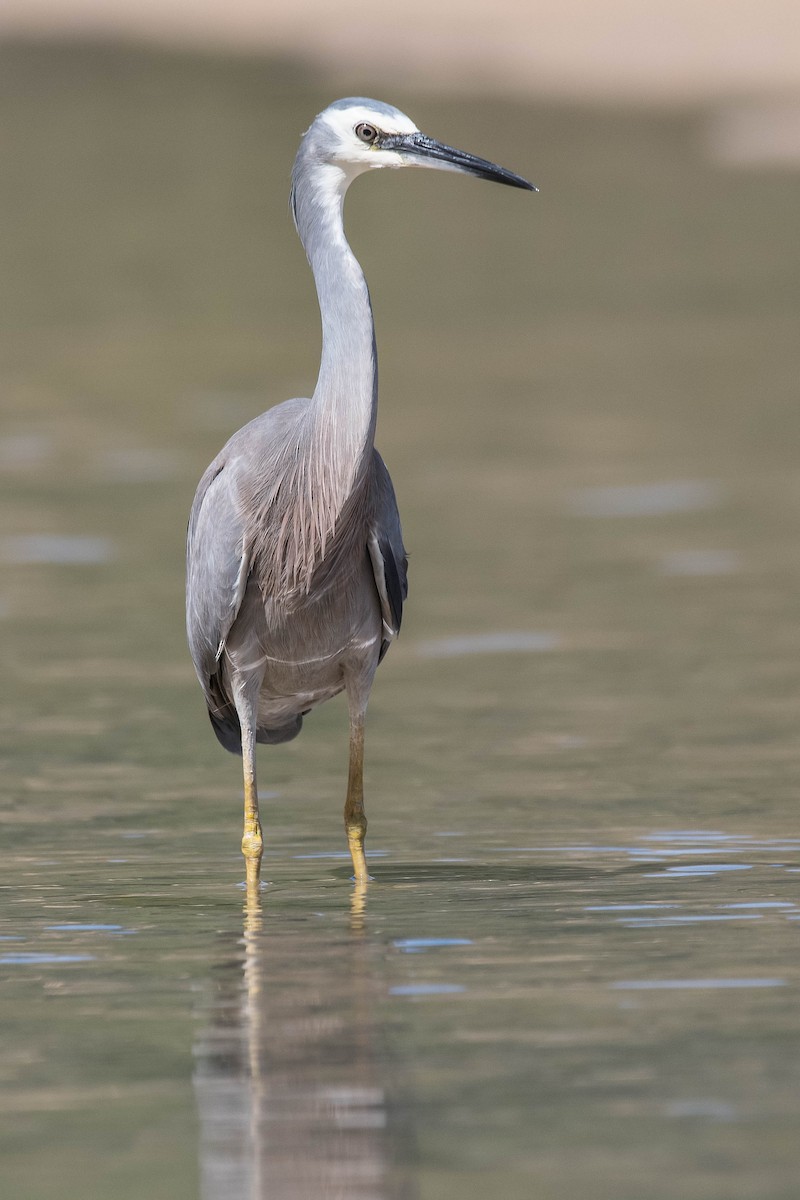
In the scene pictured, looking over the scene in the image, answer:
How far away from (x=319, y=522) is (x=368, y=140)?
1.23m

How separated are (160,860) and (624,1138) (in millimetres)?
3432

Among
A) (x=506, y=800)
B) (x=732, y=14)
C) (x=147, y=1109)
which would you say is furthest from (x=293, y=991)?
(x=732, y=14)

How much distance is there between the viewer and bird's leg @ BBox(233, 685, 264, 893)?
8.03m

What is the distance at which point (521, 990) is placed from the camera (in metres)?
6.32

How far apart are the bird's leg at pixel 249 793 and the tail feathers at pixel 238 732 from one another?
60cm

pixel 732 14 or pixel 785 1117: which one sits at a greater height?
pixel 732 14

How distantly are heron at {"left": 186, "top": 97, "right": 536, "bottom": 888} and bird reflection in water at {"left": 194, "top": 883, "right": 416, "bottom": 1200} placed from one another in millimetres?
1152

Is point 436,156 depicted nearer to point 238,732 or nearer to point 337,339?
point 337,339

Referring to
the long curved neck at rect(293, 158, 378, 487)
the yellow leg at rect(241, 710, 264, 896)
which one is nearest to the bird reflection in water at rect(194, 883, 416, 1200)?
the yellow leg at rect(241, 710, 264, 896)

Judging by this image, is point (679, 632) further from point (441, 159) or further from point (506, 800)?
point (441, 159)

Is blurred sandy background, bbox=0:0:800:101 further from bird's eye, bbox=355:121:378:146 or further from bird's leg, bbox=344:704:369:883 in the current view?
bird's eye, bbox=355:121:378:146

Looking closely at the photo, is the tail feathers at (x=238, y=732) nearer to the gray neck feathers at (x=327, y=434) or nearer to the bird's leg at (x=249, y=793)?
the bird's leg at (x=249, y=793)

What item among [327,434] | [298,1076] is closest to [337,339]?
[327,434]

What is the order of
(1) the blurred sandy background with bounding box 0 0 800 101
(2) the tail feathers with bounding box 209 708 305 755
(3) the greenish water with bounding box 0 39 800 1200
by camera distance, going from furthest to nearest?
(1) the blurred sandy background with bounding box 0 0 800 101
(2) the tail feathers with bounding box 209 708 305 755
(3) the greenish water with bounding box 0 39 800 1200
